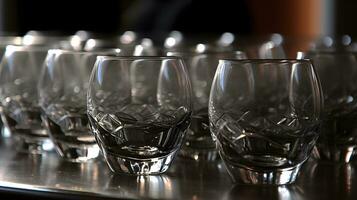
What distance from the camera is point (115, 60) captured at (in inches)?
34.9

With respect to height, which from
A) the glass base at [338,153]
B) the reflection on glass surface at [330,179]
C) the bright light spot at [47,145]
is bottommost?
the reflection on glass surface at [330,179]

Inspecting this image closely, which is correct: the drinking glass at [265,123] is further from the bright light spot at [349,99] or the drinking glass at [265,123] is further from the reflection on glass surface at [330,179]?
the bright light spot at [349,99]

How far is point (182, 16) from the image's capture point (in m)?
2.77

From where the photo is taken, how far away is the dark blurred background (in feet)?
9.07

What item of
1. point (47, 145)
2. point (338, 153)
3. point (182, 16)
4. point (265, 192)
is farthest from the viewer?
point (182, 16)

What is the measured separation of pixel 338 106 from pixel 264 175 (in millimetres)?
218

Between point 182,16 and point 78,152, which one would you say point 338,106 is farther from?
point 182,16

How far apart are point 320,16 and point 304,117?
285 centimetres

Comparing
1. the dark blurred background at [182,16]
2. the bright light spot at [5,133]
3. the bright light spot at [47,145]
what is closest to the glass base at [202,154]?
the bright light spot at [47,145]

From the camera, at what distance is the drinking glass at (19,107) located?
1068 millimetres

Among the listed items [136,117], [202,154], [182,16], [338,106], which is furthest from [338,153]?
[182,16]

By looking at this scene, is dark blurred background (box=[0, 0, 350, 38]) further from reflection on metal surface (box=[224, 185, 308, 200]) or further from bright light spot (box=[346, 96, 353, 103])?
reflection on metal surface (box=[224, 185, 308, 200])

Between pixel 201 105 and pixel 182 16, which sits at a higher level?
pixel 182 16

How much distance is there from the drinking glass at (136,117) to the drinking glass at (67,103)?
104mm
